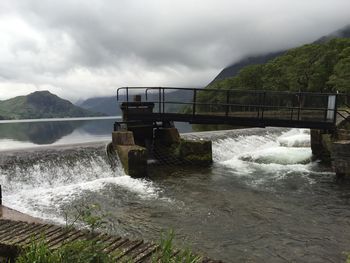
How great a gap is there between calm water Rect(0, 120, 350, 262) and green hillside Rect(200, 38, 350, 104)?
3960cm

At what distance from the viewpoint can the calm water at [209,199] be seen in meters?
7.82

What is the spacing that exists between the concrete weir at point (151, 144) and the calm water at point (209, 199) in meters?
0.85

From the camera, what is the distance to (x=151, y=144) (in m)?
19.5

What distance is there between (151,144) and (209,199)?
8639 millimetres

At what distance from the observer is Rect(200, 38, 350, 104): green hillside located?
51.5 metres

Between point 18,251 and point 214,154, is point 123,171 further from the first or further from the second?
Answer: point 18,251

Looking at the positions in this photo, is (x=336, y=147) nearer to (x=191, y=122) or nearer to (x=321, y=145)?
(x=321, y=145)

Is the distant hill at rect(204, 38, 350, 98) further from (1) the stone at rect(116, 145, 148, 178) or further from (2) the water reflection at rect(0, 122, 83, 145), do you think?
(1) the stone at rect(116, 145, 148, 178)

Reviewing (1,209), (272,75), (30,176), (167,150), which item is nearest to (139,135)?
(167,150)

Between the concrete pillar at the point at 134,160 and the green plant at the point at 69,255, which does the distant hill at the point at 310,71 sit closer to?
the concrete pillar at the point at 134,160

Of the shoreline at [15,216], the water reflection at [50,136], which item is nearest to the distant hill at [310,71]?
the water reflection at [50,136]

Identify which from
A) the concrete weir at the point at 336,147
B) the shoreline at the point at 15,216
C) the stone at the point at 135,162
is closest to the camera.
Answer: the shoreline at the point at 15,216

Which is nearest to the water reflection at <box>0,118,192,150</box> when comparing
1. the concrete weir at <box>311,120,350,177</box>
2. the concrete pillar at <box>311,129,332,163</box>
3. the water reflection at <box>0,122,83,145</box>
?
the water reflection at <box>0,122,83,145</box>

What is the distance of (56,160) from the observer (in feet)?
48.2
